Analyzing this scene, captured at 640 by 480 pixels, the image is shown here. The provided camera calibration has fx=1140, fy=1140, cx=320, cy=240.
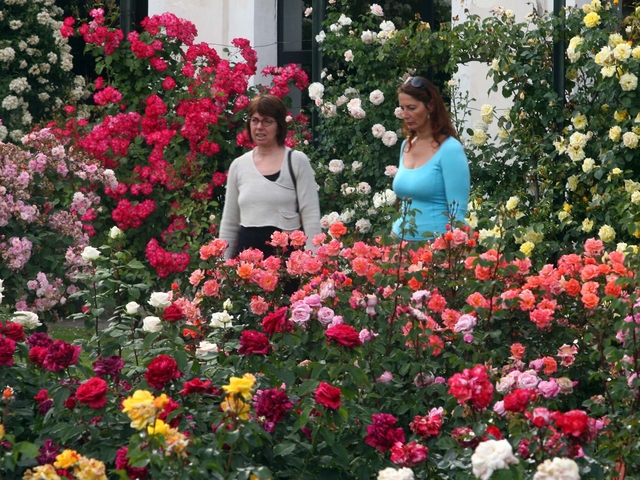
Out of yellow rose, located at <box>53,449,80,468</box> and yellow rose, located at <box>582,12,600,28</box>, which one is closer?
yellow rose, located at <box>53,449,80,468</box>

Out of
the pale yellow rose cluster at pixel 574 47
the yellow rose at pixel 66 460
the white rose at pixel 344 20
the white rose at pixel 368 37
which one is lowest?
the yellow rose at pixel 66 460

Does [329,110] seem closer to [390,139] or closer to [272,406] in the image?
[390,139]

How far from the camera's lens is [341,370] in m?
2.86

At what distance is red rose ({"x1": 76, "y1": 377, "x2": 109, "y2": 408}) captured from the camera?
97.1 inches

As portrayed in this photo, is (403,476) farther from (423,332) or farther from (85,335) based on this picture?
(85,335)

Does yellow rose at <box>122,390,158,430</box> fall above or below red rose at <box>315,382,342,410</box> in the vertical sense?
above

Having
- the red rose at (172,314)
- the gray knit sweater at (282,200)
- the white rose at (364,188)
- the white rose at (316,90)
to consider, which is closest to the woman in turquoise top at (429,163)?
the gray knit sweater at (282,200)

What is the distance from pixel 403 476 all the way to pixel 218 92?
579 centimetres

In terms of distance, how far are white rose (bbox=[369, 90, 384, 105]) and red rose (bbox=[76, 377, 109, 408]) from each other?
497cm

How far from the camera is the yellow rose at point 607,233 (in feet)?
18.6

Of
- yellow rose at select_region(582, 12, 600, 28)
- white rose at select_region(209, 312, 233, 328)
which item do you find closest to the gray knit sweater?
white rose at select_region(209, 312, 233, 328)

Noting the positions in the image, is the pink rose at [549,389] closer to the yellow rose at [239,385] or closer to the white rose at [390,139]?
the yellow rose at [239,385]

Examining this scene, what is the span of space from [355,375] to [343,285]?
3.00ft

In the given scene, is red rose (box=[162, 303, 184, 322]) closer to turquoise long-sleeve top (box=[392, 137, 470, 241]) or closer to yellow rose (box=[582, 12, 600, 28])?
turquoise long-sleeve top (box=[392, 137, 470, 241])
